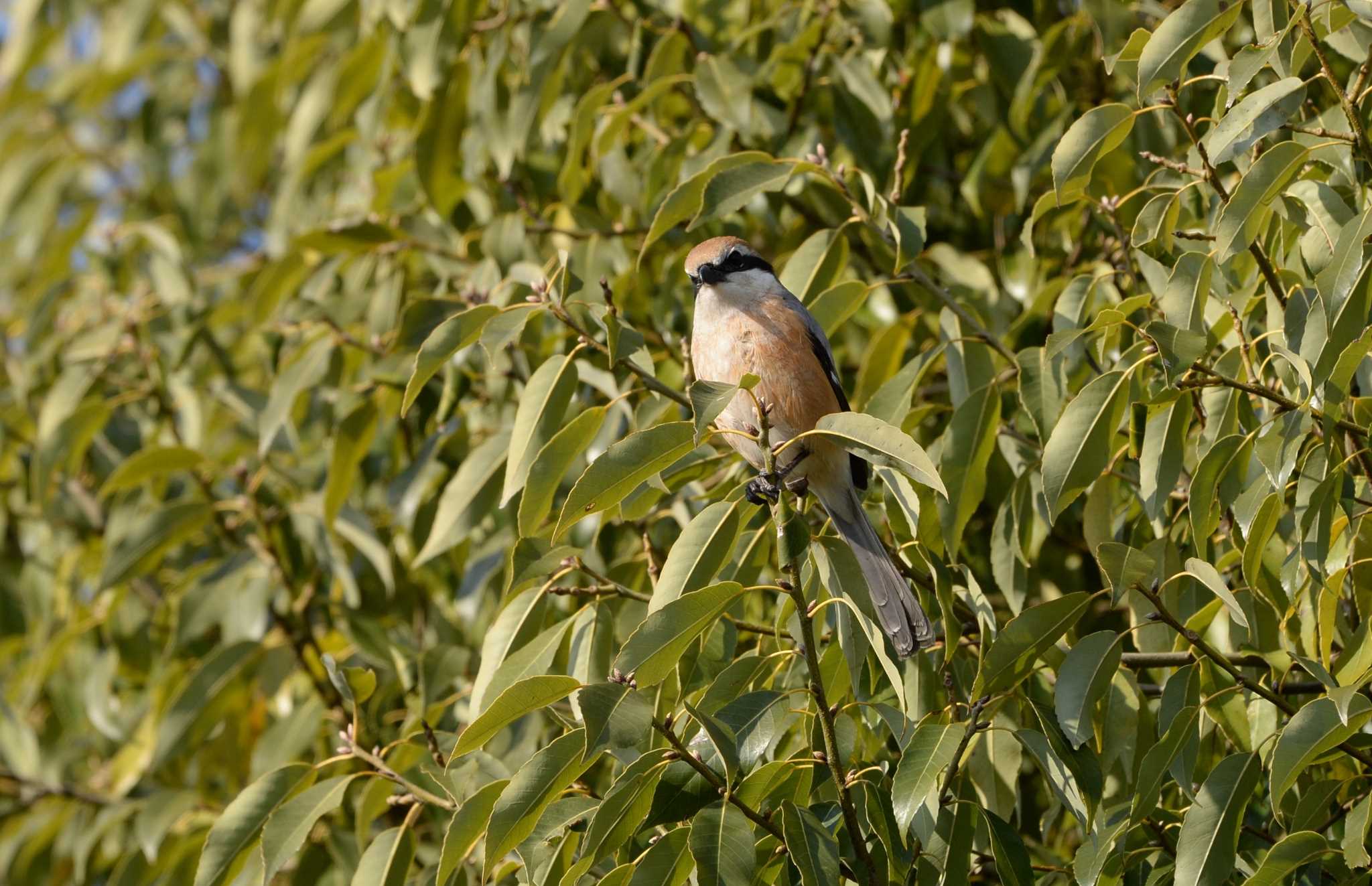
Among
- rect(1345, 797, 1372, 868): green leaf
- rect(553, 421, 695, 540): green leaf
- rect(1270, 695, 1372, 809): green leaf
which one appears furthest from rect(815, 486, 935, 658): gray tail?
rect(1345, 797, 1372, 868): green leaf

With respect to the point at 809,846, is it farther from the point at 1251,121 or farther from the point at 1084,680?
the point at 1251,121

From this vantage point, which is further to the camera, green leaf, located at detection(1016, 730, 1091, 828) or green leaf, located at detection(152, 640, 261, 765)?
green leaf, located at detection(152, 640, 261, 765)

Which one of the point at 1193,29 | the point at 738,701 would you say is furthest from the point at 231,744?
the point at 1193,29

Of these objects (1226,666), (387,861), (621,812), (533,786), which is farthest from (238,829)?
(1226,666)

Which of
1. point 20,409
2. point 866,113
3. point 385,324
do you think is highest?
point 866,113

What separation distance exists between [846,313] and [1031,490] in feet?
1.93

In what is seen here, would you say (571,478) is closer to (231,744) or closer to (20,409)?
(231,744)

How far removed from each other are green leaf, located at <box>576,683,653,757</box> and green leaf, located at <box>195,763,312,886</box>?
0.94 meters

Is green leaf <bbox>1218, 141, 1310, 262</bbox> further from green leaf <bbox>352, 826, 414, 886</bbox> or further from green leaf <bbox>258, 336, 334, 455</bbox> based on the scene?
green leaf <bbox>258, 336, 334, 455</bbox>

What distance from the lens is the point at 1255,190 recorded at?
2250 mm

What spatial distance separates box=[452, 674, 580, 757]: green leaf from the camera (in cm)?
210

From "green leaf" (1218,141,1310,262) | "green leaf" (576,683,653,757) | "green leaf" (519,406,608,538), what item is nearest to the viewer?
"green leaf" (576,683,653,757)

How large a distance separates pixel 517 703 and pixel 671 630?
0.97 ft

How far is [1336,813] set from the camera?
92.6 inches
